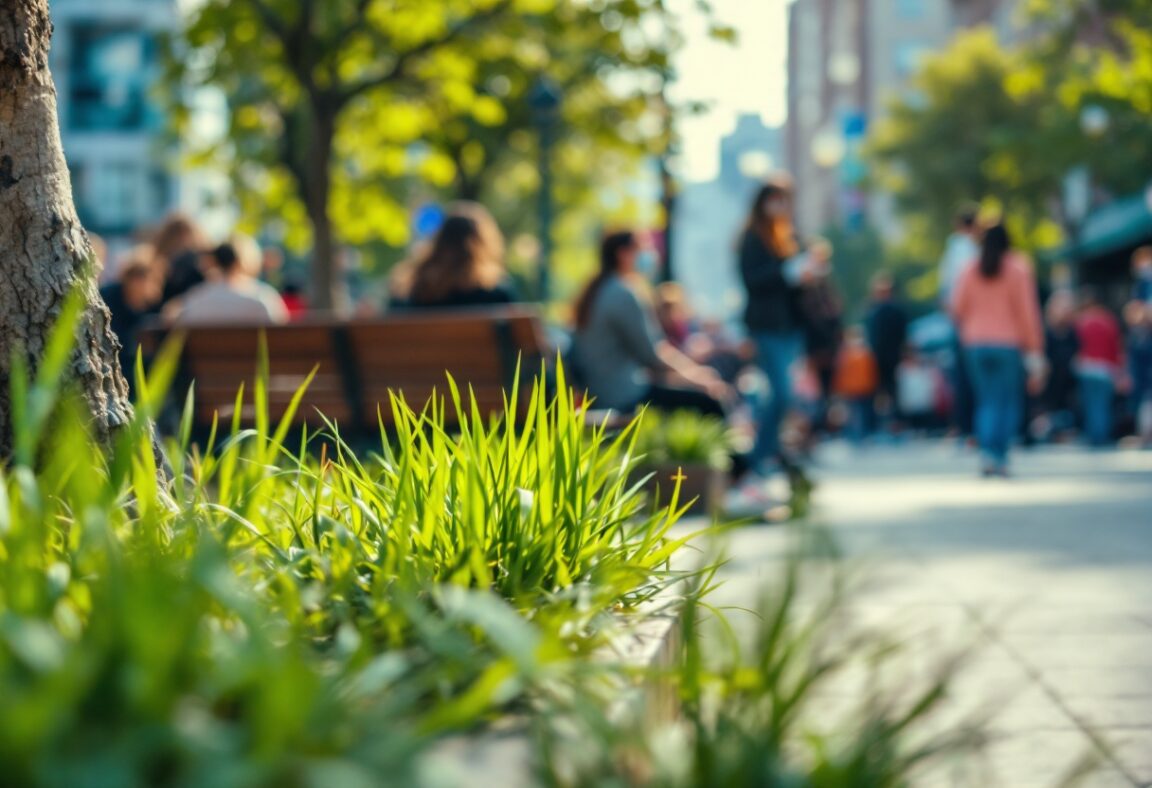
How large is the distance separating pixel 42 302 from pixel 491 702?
2.00 m

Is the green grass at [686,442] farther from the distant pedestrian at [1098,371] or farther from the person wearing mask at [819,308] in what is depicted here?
the distant pedestrian at [1098,371]

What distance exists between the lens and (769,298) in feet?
38.8

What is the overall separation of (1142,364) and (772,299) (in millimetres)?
10153

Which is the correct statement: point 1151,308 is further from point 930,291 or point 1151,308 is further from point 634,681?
point 930,291

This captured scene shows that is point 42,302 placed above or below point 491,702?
above

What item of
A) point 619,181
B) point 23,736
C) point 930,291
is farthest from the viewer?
point 930,291

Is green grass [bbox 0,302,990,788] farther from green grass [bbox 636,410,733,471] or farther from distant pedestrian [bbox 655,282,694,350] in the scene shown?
distant pedestrian [bbox 655,282,694,350]

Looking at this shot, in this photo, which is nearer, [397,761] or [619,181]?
[397,761]

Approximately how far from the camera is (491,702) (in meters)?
2.05

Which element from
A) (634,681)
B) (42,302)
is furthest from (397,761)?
(42,302)

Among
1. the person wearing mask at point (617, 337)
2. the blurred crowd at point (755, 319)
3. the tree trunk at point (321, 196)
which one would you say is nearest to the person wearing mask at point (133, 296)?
the blurred crowd at point (755, 319)

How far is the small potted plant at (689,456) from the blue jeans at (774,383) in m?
1.81

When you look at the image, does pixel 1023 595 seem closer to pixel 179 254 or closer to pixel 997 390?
pixel 179 254

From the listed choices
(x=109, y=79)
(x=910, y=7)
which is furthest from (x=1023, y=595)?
(x=910, y=7)
